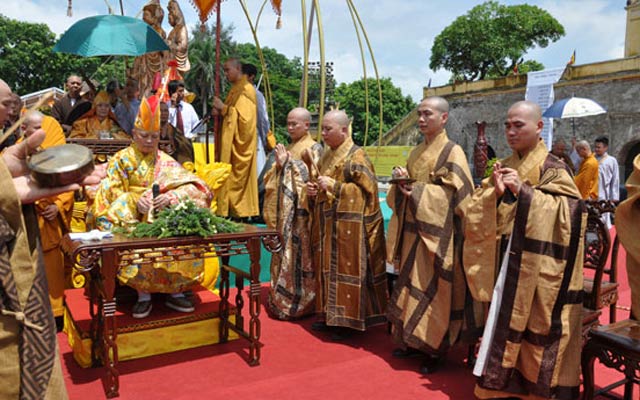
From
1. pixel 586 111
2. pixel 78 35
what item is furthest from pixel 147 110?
pixel 586 111

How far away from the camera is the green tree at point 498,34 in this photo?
32094 mm

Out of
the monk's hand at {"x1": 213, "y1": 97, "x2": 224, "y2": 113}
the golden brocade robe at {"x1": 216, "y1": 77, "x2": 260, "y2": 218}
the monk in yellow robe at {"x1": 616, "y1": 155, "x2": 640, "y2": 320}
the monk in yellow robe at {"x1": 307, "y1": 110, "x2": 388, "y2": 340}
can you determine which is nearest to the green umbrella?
the monk's hand at {"x1": 213, "y1": 97, "x2": 224, "y2": 113}

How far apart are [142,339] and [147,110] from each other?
1.62 m

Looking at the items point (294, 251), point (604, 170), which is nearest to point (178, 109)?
point (294, 251)

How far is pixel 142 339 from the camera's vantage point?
355 cm

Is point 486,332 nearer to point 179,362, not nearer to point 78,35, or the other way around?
point 179,362

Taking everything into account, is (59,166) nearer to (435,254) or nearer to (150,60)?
(435,254)

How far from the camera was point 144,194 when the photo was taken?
3.49 meters

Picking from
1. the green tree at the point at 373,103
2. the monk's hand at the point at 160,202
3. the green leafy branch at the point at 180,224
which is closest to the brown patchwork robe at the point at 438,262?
the green leafy branch at the point at 180,224

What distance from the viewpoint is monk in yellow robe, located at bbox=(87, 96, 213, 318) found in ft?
11.4

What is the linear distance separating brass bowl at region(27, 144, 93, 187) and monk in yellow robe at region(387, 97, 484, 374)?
224 cm

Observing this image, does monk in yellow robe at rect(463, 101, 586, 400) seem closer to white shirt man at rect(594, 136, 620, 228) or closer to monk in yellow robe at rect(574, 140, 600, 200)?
monk in yellow robe at rect(574, 140, 600, 200)

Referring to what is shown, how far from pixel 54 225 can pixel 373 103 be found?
108ft

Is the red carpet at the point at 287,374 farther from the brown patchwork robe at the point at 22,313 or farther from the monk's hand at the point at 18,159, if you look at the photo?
the monk's hand at the point at 18,159
